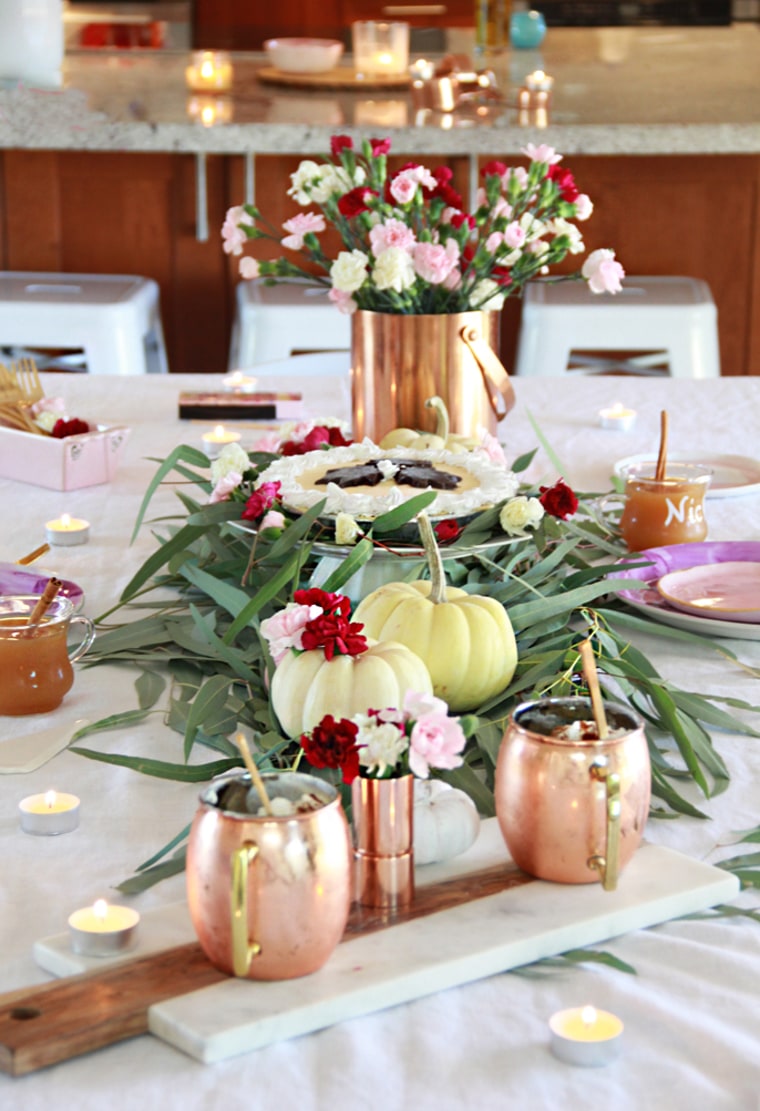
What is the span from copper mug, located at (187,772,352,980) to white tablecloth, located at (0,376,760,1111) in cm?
4

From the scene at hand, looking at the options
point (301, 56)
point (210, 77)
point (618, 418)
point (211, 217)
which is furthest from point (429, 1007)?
point (301, 56)

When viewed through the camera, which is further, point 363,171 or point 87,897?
point 363,171

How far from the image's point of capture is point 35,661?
0.91 metres

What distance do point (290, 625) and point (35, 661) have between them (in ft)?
0.68

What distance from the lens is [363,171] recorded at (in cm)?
145

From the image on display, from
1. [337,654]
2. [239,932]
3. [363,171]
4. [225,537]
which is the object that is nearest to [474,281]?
[363,171]

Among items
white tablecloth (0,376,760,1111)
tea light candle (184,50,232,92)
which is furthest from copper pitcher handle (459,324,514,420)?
tea light candle (184,50,232,92)

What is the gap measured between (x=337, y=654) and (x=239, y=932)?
247mm

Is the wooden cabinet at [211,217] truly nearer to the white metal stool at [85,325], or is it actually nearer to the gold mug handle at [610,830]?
the white metal stool at [85,325]

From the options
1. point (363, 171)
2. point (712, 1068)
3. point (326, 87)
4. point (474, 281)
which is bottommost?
point (712, 1068)

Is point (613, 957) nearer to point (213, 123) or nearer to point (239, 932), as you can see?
point (239, 932)

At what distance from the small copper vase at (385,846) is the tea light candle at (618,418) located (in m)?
1.12

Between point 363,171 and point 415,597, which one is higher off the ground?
point 363,171

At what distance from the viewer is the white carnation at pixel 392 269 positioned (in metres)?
1.34
